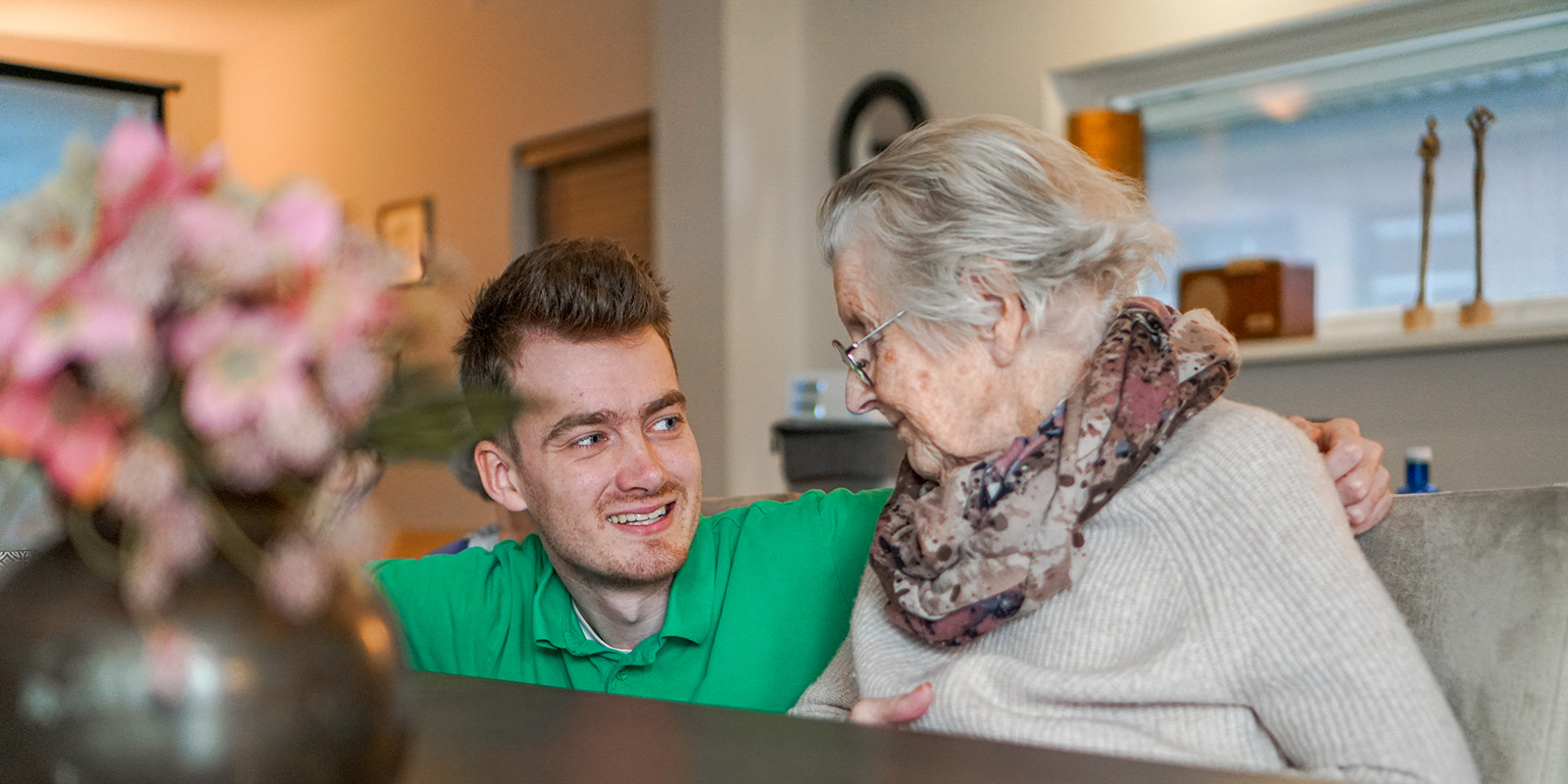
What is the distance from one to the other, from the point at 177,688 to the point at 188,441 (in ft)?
0.37

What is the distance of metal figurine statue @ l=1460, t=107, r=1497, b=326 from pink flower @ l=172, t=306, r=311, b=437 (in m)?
3.69

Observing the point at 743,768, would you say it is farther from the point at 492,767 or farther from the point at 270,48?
the point at 270,48

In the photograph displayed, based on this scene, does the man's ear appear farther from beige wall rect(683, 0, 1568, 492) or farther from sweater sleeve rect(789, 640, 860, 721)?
beige wall rect(683, 0, 1568, 492)

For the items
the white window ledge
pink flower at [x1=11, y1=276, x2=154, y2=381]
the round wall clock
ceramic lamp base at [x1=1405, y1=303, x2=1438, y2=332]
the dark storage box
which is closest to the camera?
pink flower at [x1=11, y1=276, x2=154, y2=381]

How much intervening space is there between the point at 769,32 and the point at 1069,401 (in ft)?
14.4

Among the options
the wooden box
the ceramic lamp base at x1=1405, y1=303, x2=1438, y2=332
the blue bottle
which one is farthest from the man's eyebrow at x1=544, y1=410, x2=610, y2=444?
the ceramic lamp base at x1=1405, y1=303, x2=1438, y2=332

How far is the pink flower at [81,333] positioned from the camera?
0.55 metres

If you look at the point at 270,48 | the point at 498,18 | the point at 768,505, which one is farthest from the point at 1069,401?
the point at 270,48

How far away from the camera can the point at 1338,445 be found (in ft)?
3.98

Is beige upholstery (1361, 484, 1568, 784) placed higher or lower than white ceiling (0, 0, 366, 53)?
lower

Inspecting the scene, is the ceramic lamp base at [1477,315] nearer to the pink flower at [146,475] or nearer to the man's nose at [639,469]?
the man's nose at [639,469]

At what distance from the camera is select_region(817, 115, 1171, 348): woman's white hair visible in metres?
1.27

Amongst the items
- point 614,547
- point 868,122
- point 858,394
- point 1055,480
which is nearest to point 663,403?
point 614,547

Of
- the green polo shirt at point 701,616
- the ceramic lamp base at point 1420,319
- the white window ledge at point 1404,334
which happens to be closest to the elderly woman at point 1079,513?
the green polo shirt at point 701,616
